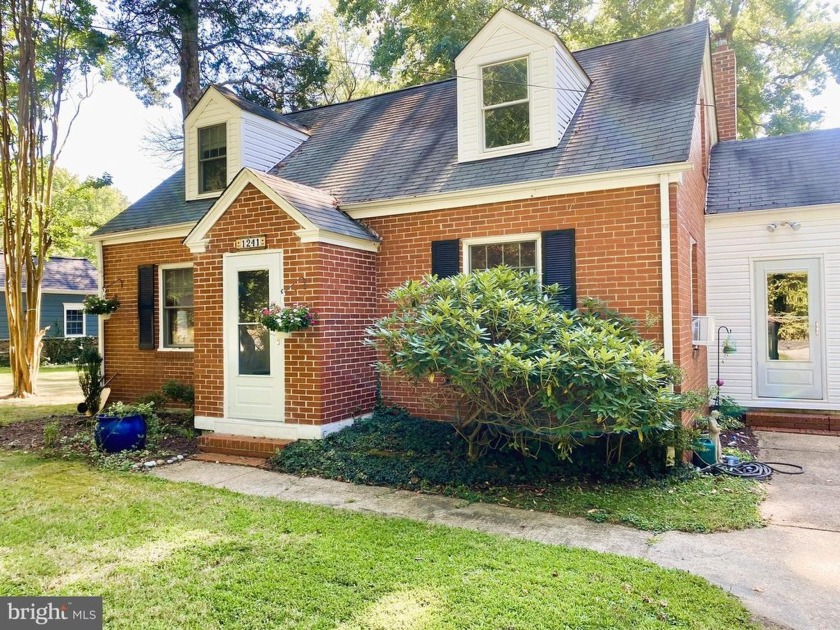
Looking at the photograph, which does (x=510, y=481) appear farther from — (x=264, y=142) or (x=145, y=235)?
(x=145, y=235)

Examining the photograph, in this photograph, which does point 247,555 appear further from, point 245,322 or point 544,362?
point 245,322

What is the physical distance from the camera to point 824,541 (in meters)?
4.09

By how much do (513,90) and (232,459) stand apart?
247 inches

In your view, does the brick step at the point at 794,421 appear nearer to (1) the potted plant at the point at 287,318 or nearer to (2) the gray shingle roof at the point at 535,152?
(2) the gray shingle roof at the point at 535,152

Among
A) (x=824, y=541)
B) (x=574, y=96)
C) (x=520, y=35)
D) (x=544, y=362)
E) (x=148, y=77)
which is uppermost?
(x=148, y=77)

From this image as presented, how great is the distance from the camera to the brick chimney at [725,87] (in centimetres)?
1033

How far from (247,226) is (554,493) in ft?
16.5

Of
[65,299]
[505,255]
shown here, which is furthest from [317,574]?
[65,299]

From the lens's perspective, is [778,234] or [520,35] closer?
[520,35]

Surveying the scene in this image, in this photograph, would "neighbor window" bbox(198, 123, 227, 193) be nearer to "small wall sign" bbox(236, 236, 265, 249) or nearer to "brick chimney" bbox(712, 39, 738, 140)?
"small wall sign" bbox(236, 236, 265, 249)

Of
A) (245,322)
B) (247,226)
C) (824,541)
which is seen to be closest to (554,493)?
(824,541)

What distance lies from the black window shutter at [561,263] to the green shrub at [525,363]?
0.53m

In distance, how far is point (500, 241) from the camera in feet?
23.7

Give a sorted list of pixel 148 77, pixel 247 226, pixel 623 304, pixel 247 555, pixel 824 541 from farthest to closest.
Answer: pixel 148 77
pixel 247 226
pixel 623 304
pixel 824 541
pixel 247 555
